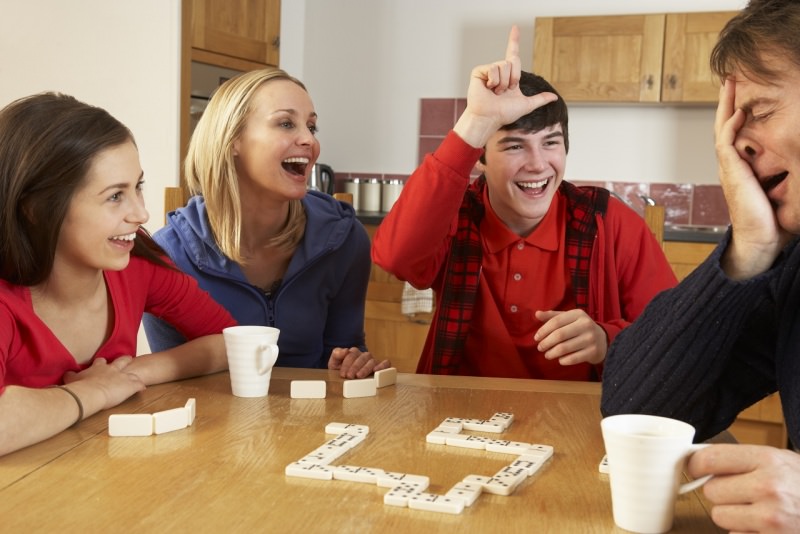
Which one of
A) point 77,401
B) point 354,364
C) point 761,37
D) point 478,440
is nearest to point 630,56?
point 354,364

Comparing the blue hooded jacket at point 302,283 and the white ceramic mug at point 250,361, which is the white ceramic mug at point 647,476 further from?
the blue hooded jacket at point 302,283

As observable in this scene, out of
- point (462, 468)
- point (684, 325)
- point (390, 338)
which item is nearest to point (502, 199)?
point (684, 325)

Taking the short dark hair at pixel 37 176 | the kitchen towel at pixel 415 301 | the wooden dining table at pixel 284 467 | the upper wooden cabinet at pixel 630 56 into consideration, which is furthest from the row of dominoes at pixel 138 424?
the upper wooden cabinet at pixel 630 56

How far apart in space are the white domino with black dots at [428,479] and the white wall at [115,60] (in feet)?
9.12

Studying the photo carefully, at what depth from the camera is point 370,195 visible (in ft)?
14.9

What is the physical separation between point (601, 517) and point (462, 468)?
7.8 inches

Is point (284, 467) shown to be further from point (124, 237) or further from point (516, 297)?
point (516, 297)

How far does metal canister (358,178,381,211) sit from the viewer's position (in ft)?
14.9

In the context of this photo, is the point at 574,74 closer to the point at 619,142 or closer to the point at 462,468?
the point at 619,142

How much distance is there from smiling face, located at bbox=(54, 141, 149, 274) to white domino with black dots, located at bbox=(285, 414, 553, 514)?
523 mm

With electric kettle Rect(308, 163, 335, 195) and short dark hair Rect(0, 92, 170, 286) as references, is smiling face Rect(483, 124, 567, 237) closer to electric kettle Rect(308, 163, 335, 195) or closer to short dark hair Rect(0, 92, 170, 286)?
short dark hair Rect(0, 92, 170, 286)

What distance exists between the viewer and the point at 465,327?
1932 mm

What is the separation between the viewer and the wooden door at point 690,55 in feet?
13.0

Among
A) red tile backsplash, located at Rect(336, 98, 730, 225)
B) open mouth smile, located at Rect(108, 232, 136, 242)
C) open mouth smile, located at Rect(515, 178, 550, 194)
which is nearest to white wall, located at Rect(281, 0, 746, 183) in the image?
red tile backsplash, located at Rect(336, 98, 730, 225)
